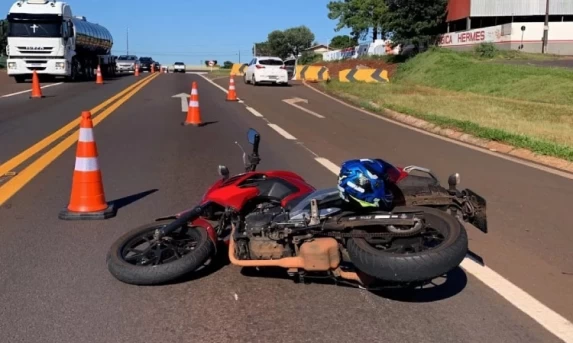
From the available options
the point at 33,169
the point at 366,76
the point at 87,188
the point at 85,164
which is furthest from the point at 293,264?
the point at 366,76

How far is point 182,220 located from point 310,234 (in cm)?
103

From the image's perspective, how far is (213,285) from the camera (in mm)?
4707

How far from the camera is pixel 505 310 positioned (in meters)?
4.32

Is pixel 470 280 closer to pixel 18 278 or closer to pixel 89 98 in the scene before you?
pixel 18 278

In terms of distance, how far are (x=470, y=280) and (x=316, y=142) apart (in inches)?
301

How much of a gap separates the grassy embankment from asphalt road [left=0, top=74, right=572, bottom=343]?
3.12 metres

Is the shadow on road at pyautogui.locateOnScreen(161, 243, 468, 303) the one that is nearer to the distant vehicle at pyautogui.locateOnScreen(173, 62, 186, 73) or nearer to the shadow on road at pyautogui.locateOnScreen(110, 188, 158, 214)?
the shadow on road at pyautogui.locateOnScreen(110, 188, 158, 214)

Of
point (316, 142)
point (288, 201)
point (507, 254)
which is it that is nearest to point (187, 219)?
point (288, 201)

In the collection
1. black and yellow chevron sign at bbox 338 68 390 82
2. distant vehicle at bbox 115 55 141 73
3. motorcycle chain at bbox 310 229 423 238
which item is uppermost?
distant vehicle at bbox 115 55 141 73

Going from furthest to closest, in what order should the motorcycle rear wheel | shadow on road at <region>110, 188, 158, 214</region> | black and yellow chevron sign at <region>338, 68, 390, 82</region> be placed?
black and yellow chevron sign at <region>338, 68, 390, 82</region>, shadow on road at <region>110, 188, 158, 214</region>, the motorcycle rear wheel

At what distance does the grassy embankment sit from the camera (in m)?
13.3

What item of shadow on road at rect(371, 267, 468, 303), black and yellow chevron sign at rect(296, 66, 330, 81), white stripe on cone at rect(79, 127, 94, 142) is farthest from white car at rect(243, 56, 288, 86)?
shadow on road at rect(371, 267, 468, 303)

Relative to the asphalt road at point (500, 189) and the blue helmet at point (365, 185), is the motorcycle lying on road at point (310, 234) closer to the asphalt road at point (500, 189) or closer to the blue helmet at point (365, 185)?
the blue helmet at point (365, 185)

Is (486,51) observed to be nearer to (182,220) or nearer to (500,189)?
(500,189)
